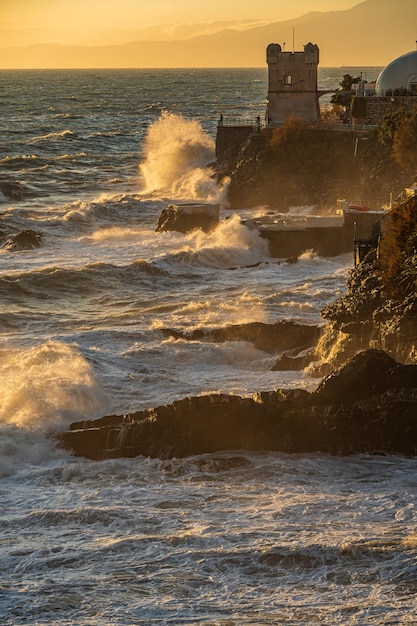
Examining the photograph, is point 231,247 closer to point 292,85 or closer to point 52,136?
point 292,85

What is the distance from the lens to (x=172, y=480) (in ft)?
70.0

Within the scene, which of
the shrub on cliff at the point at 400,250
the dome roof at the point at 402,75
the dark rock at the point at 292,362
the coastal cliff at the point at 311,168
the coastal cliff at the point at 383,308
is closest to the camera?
the coastal cliff at the point at 383,308

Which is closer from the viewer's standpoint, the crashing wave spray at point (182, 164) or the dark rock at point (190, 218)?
the dark rock at point (190, 218)

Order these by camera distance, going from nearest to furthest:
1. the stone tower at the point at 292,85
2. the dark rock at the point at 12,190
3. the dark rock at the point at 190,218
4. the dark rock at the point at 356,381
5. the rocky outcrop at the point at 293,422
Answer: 1. the rocky outcrop at the point at 293,422
2. the dark rock at the point at 356,381
3. the dark rock at the point at 190,218
4. the dark rock at the point at 12,190
5. the stone tower at the point at 292,85

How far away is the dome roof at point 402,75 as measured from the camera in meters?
68.8

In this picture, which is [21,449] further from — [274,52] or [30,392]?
[274,52]

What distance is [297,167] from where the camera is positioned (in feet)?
214

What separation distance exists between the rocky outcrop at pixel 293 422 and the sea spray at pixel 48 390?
217 cm

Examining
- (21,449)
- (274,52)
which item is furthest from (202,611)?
(274,52)

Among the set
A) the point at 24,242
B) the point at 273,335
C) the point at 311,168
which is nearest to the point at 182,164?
the point at 311,168

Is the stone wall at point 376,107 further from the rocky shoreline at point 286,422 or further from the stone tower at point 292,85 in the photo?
the rocky shoreline at point 286,422

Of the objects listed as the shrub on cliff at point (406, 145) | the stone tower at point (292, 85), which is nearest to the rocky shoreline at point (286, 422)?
the shrub on cliff at point (406, 145)

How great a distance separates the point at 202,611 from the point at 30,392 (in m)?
11.1

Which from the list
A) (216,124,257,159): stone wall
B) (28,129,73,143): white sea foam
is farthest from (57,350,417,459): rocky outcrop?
(28,129,73,143): white sea foam
